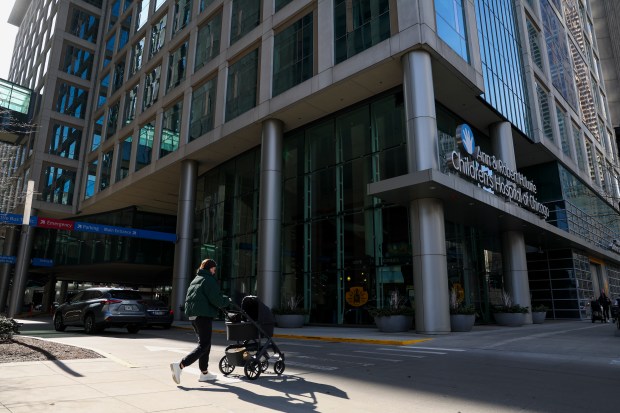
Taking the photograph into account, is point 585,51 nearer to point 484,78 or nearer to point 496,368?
point 484,78

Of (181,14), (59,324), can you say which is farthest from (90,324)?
(181,14)

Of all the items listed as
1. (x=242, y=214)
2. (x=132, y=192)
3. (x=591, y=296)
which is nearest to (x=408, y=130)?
(x=242, y=214)

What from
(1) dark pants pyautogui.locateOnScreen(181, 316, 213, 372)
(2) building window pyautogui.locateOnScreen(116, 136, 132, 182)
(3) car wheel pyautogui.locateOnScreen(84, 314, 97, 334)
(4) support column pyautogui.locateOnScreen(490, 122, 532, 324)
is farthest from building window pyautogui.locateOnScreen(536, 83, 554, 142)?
(2) building window pyautogui.locateOnScreen(116, 136, 132, 182)

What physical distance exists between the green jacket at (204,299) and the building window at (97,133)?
41099 mm

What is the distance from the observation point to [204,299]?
21.1 feet

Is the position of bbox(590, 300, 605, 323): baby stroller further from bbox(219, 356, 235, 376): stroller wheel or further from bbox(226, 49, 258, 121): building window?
bbox(219, 356, 235, 376): stroller wheel

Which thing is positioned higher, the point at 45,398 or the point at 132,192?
the point at 132,192

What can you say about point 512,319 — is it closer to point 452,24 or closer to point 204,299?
point 452,24

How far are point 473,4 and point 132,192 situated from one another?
29.0 meters

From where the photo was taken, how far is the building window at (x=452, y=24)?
1870 centimetres

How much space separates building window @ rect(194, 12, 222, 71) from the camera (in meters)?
29.1

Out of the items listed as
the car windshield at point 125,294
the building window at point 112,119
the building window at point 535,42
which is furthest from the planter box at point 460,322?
the building window at point 112,119

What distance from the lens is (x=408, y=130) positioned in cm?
1697

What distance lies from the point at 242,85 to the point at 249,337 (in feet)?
69.8
